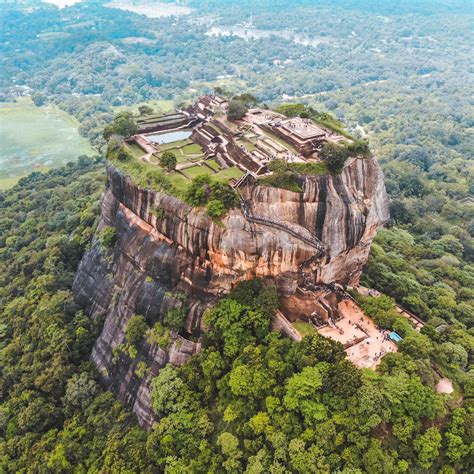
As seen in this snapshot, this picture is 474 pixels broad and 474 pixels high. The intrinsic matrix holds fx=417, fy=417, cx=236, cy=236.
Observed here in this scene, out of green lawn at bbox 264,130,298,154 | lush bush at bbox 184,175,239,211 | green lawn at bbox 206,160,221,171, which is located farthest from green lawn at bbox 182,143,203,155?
lush bush at bbox 184,175,239,211

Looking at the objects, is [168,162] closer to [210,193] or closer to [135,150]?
[210,193]

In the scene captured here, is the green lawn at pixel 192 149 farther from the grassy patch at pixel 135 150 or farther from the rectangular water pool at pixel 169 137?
the grassy patch at pixel 135 150

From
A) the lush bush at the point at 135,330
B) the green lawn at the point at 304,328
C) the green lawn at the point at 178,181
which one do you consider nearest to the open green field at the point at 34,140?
the green lawn at the point at 178,181

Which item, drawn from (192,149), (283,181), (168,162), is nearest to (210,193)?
(283,181)

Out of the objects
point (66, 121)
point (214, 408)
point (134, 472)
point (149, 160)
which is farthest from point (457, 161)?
point (66, 121)

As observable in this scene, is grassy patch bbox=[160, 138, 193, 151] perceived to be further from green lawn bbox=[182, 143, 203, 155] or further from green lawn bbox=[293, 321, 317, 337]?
green lawn bbox=[293, 321, 317, 337]

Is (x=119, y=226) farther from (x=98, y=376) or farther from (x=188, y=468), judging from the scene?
(x=188, y=468)
